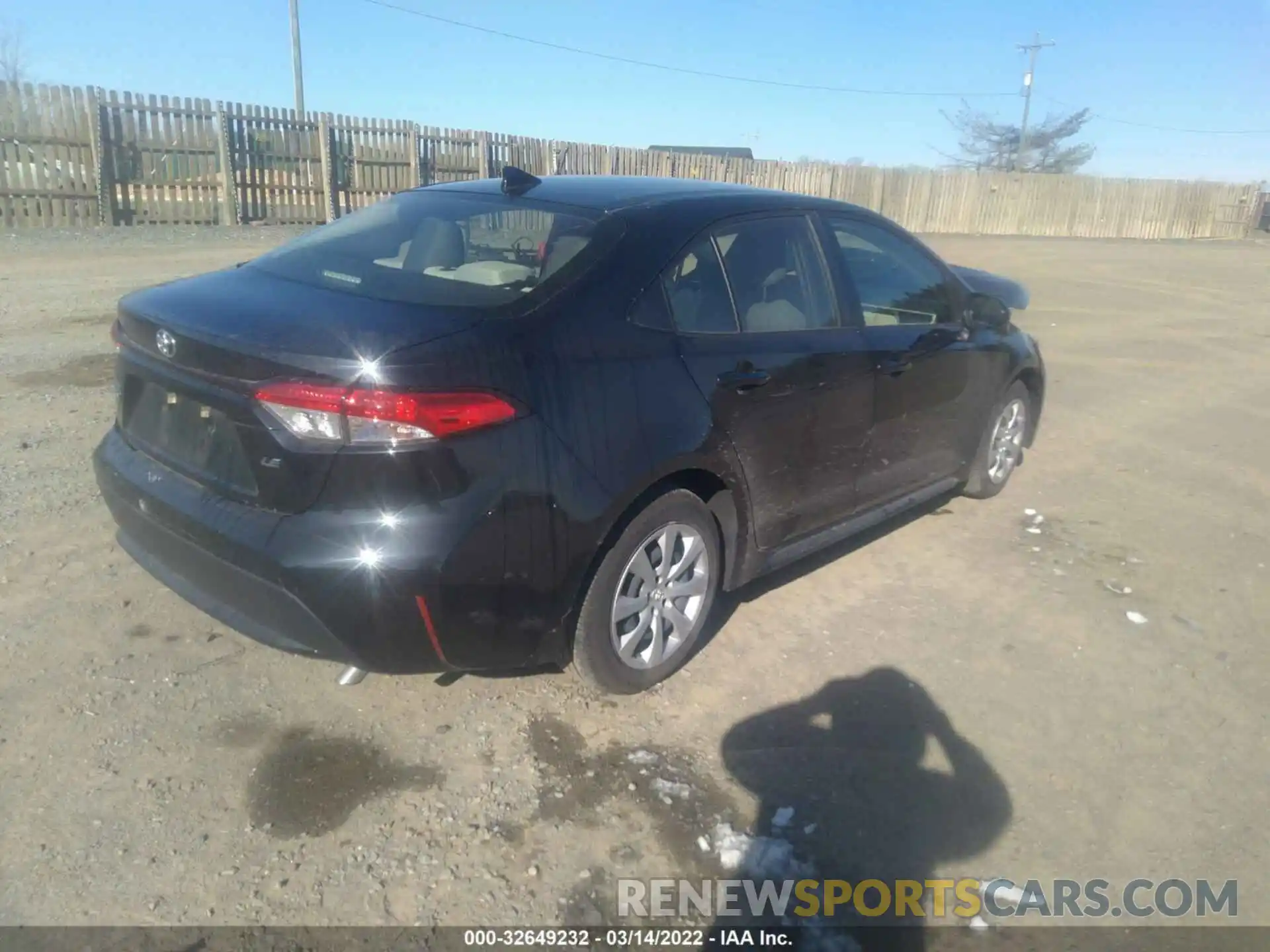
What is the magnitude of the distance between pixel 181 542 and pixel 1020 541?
406 centimetres

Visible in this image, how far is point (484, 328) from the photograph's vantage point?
2.77 m

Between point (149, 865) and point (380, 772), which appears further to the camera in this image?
point (380, 772)

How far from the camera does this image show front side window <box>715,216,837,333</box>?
360cm

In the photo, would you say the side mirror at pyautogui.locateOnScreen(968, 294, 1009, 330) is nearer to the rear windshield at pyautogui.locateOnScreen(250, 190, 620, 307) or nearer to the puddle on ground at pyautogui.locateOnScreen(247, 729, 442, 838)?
the rear windshield at pyautogui.locateOnScreen(250, 190, 620, 307)

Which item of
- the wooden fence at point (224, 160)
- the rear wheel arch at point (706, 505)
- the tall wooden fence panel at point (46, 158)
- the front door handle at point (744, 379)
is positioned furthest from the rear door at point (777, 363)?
the tall wooden fence panel at point (46, 158)

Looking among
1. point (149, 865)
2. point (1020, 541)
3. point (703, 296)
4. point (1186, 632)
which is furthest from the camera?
point (1020, 541)

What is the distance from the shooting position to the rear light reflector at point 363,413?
2.56 meters

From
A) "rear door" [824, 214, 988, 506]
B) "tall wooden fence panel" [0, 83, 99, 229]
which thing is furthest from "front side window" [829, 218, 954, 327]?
"tall wooden fence panel" [0, 83, 99, 229]

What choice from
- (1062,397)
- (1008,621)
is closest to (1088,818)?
(1008,621)

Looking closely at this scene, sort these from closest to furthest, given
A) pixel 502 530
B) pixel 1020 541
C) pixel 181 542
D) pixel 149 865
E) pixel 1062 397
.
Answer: pixel 149 865, pixel 502 530, pixel 181 542, pixel 1020 541, pixel 1062 397

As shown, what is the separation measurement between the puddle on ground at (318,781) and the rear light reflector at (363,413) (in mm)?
1046

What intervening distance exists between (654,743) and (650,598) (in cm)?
48

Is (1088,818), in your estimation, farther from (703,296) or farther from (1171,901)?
(703,296)

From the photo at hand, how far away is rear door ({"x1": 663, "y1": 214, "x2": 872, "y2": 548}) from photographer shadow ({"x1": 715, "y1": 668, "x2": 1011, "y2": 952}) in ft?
2.43
